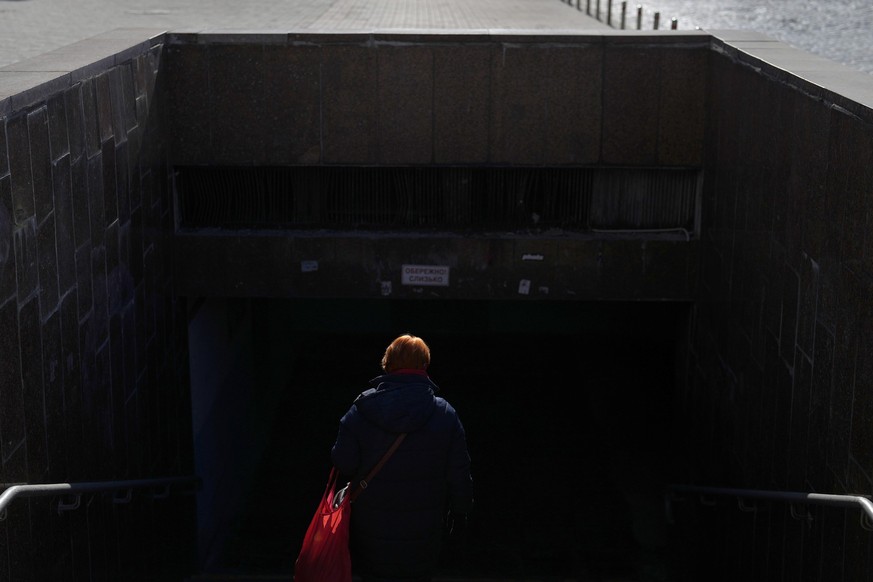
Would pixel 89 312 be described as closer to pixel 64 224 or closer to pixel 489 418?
pixel 64 224

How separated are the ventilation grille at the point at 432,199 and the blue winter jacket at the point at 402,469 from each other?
4.73 m

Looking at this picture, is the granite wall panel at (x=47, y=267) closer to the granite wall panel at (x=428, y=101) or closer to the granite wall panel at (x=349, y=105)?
the granite wall panel at (x=428, y=101)

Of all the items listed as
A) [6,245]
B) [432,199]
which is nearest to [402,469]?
[6,245]

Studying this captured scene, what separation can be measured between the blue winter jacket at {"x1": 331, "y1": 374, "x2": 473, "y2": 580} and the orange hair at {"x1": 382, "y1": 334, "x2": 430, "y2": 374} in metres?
0.04

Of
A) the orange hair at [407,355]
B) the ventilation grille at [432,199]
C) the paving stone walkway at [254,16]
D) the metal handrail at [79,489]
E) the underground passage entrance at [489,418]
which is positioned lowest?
the underground passage entrance at [489,418]

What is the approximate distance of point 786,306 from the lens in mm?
6270

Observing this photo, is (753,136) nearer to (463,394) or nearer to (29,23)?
(463,394)

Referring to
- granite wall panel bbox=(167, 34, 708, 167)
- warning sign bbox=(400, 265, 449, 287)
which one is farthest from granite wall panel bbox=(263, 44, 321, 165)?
warning sign bbox=(400, 265, 449, 287)

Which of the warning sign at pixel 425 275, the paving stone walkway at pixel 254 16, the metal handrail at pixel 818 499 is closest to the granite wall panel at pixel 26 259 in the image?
the metal handrail at pixel 818 499

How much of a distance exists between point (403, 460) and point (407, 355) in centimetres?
40

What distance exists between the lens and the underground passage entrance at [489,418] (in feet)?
33.4

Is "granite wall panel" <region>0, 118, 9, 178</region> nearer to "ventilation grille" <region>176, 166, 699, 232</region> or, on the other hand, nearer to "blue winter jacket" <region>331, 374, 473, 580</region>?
"blue winter jacket" <region>331, 374, 473, 580</region>

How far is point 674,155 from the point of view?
9008 millimetres

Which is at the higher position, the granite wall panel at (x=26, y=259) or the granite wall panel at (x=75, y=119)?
the granite wall panel at (x=75, y=119)
